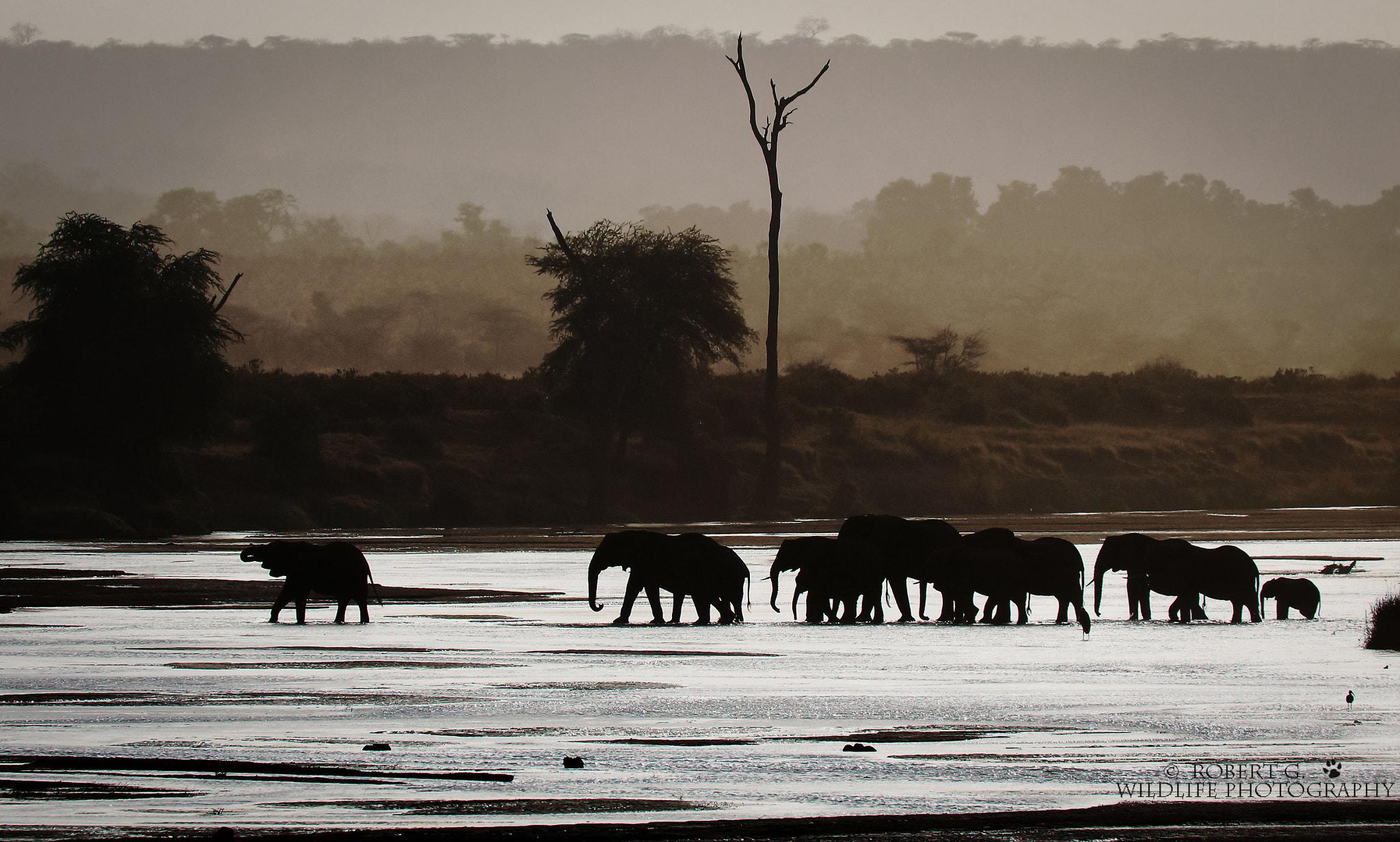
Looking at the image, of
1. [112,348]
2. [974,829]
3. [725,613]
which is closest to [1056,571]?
[725,613]

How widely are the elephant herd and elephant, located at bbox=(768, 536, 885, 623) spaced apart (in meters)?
0.01

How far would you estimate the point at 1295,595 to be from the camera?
18516 mm

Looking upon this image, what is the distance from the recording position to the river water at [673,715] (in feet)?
24.3

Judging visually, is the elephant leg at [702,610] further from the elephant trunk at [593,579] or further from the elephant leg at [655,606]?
the elephant trunk at [593,579]

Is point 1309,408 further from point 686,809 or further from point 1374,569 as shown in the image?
point 686,809

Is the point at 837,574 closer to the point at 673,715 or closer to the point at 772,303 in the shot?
the point at 673,715

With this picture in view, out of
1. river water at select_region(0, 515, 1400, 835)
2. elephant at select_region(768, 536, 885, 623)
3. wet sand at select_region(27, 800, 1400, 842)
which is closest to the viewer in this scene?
wet sand at select_region(27, 800, 1400, 842)

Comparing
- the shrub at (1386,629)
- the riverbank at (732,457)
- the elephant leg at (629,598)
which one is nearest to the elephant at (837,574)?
the elephant leg at (629,598)

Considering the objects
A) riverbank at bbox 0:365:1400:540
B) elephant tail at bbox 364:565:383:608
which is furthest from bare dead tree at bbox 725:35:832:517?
elephant tail at bbox 364:565:383:608

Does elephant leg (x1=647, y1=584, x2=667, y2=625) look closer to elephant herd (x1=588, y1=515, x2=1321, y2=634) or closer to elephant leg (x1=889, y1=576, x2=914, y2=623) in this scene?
elephant herd (x1=588, y1=515, x2=1321, y2=634)

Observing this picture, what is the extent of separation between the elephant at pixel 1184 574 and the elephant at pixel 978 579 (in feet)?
5.01

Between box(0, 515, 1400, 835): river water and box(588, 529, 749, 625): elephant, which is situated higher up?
box(588, 529, 749, 625): elephant

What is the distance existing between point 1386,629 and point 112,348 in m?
41.9

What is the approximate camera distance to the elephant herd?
1828 cm
